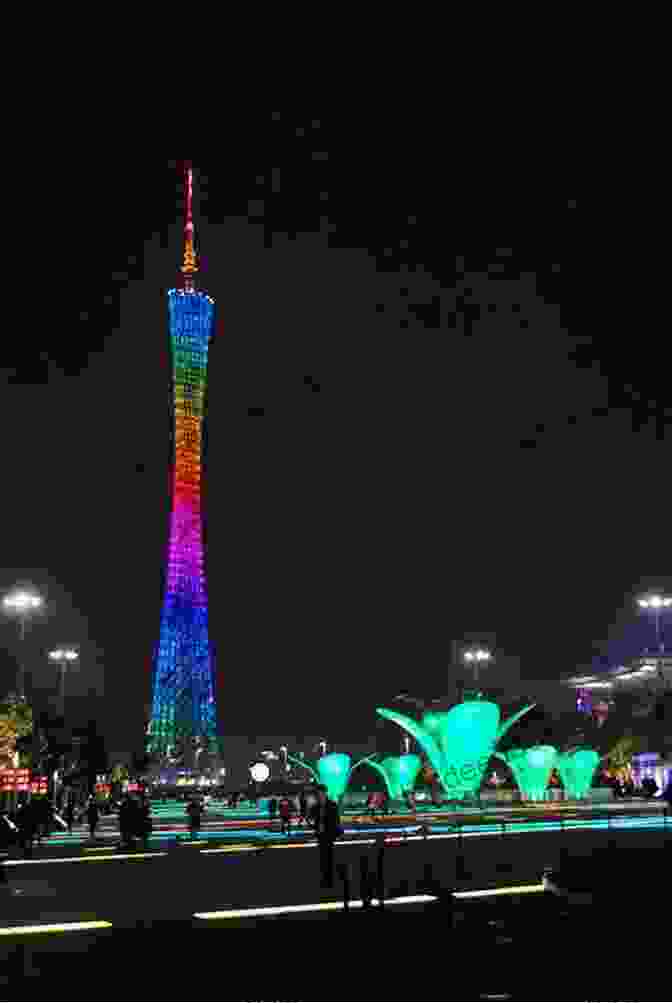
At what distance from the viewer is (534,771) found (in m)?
59.6

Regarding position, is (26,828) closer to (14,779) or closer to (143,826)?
(143,826)

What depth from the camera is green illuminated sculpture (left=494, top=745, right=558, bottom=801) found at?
59344 mm

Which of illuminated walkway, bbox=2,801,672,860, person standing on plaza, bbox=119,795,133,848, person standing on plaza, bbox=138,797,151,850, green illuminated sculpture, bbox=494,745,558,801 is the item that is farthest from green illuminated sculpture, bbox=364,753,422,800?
person standing on plaza, bbox=119,795,133,848

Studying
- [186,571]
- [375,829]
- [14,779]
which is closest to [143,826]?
[375,829]

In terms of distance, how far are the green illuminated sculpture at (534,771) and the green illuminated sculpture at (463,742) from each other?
257 cm

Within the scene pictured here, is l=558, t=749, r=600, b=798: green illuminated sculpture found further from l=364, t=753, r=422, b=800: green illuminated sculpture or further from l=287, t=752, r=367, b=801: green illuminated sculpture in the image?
l=287, t=752, r=367, b=801: green illuminated sculpture

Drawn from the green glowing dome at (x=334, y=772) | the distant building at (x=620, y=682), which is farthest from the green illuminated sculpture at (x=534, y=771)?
the distant building at (x=620, y=682)

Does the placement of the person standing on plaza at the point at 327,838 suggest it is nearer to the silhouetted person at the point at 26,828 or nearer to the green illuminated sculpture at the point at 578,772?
the silhouetted person at the point at 26,828

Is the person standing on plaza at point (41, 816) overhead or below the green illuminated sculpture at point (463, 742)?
below

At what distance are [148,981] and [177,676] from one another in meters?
74.5

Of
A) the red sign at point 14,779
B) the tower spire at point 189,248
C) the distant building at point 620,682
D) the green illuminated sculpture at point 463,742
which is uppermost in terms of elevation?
the tower spire at point 189,248

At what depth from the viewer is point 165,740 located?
286ft

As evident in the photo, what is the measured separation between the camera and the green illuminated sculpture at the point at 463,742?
56031 mm

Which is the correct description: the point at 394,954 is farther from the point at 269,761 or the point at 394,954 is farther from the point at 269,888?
the point at 269,761
